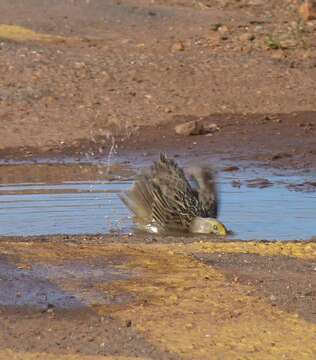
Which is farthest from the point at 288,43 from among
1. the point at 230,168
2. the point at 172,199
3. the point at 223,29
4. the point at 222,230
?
the point at 222,230

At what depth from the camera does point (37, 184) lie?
12.5m

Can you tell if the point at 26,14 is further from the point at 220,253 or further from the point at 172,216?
the point at 220,253

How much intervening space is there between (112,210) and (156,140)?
3.78m

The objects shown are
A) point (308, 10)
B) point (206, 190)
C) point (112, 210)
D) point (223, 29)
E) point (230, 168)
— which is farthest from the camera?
point (308, 10)

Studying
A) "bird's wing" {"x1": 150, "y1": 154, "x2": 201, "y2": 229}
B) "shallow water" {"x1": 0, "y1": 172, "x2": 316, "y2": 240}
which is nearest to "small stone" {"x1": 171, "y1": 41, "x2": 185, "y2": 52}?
"shallow water" {"x1": 0, "y1": 172, "x2": 316, "y2": 240}

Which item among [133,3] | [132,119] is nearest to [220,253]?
[132,119]

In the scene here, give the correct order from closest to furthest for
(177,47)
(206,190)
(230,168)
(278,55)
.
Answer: (206,190)
(230,168)
(278,55)
(177,47)

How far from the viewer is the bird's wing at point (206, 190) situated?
10281mm

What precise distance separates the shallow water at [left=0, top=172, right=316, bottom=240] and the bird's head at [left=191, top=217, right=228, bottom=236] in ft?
0.36

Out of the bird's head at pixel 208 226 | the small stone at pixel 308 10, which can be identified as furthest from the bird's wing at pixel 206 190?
the small stone at pixel 308 10

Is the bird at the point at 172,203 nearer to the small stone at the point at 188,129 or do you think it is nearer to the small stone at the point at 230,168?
the small stone at the point at 230,168

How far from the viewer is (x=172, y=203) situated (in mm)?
10203

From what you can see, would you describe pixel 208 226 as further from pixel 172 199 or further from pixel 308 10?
pixel 308 10

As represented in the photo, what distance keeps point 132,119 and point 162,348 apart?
9.36 metres
